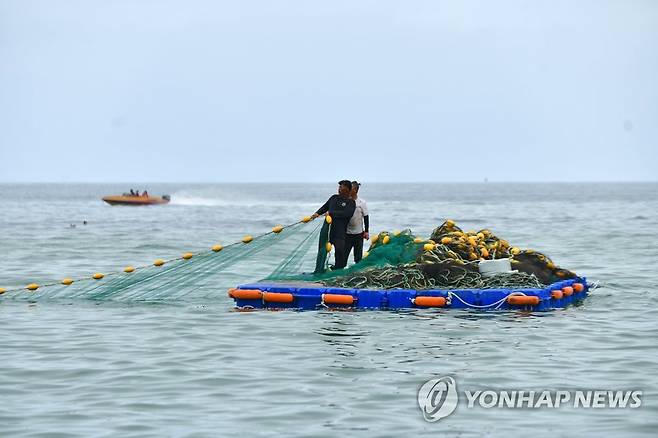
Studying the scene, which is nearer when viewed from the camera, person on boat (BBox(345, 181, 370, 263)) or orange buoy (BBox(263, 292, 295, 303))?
orange buoy (BBox(263, 292, 295, 303))

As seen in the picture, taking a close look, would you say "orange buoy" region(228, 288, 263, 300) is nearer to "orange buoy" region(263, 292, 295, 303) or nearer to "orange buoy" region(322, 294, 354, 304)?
"orange buoy" region(263, 292, 295, 303)

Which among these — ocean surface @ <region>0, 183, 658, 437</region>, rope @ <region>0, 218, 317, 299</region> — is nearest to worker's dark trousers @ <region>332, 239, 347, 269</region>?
rope @ <region>0, 218, 317, 299</region>

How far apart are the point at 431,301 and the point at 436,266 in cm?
97

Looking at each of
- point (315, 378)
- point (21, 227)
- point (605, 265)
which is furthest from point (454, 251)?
point (21, 227)

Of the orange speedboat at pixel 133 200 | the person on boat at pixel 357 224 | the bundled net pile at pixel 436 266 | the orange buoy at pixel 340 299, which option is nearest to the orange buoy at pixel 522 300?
the bundled net pile at pixel 436 266

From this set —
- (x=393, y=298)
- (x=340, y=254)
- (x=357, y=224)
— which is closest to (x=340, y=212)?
(x=357, y=224)

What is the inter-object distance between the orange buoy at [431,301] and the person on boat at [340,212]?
2.24 metres

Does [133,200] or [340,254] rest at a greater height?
[340,254]

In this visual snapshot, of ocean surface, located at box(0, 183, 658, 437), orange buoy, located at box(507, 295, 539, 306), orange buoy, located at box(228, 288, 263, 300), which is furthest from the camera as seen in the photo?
orange buoy, located at box(228, 288, 263, 300)

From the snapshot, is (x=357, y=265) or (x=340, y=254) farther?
(x=340, y=254)

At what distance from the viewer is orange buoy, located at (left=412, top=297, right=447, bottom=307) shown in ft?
55.6

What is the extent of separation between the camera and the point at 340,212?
18484mm

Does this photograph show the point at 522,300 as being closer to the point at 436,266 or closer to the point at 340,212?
the point at 436,266

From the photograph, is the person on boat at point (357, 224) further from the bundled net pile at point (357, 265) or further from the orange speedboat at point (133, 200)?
the orange speedboat at point (133, 200)
